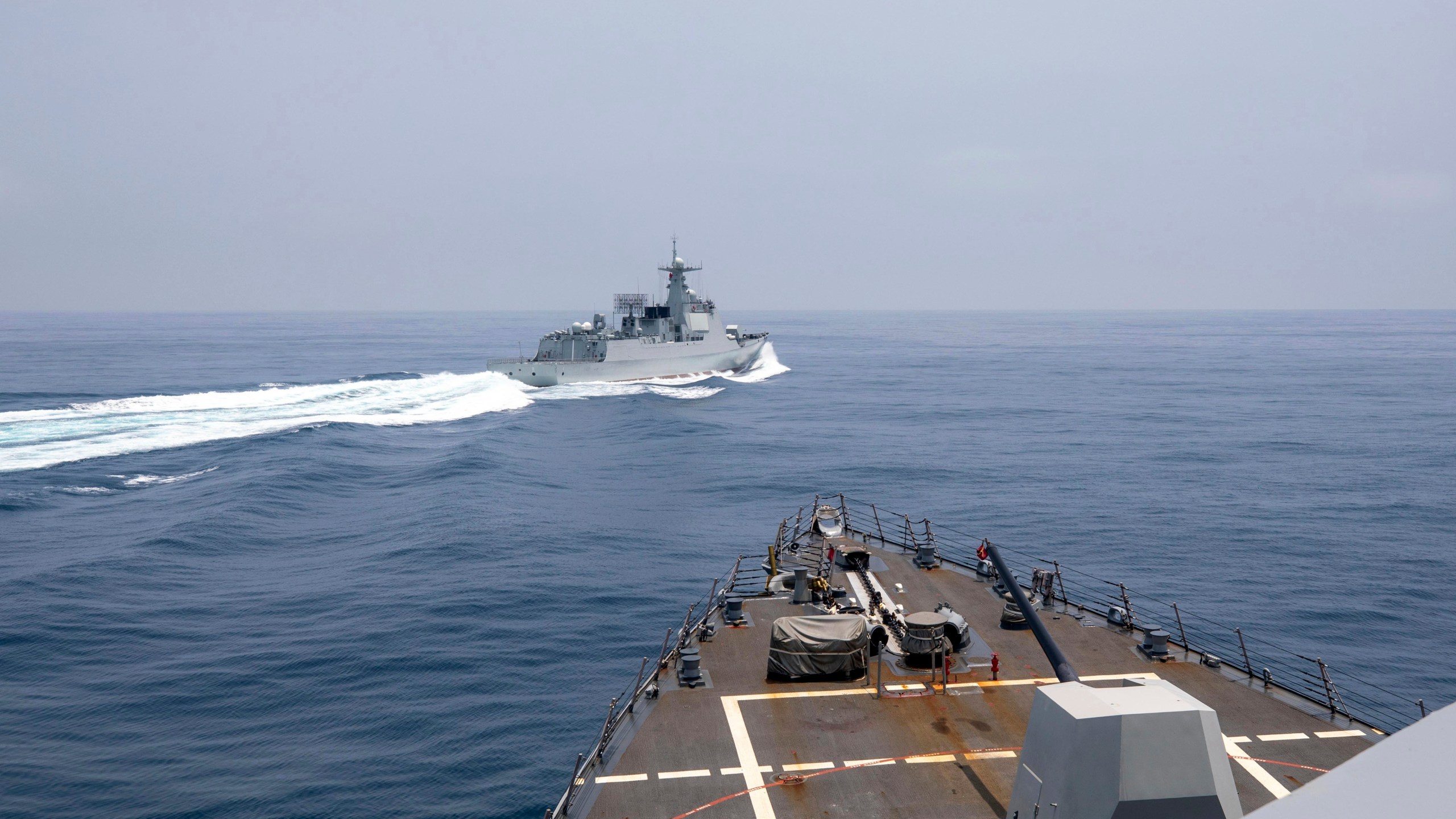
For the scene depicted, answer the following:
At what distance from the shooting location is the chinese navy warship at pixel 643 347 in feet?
310

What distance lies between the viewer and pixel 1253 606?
104ft

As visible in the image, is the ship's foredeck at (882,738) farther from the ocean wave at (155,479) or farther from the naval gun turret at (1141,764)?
the ocean wave at (155,479)

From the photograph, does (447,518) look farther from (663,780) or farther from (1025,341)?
(1025,341)

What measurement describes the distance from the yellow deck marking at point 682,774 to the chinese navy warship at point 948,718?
38 mm

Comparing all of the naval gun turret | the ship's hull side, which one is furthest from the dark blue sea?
the naval gun turret

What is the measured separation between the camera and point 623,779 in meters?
15.1

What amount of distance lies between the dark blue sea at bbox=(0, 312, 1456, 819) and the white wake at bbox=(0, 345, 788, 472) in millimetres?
456

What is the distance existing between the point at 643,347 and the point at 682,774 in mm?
85136

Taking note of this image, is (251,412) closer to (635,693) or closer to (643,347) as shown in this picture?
(643,347)

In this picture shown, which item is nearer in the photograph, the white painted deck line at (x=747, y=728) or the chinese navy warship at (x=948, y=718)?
the chinese navy warship at (x=948, y=718)

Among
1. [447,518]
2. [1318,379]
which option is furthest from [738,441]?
[1318,379]

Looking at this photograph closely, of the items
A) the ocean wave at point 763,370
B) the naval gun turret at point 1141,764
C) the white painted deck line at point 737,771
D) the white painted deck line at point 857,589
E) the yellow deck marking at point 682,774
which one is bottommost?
the yellow deck marking at point 682,774

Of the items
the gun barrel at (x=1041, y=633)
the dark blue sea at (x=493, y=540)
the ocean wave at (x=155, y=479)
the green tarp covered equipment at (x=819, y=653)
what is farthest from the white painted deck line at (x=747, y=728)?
the ocean wave at (x=155, y=479)

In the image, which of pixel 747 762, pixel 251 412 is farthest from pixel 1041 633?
pixel 251 412
